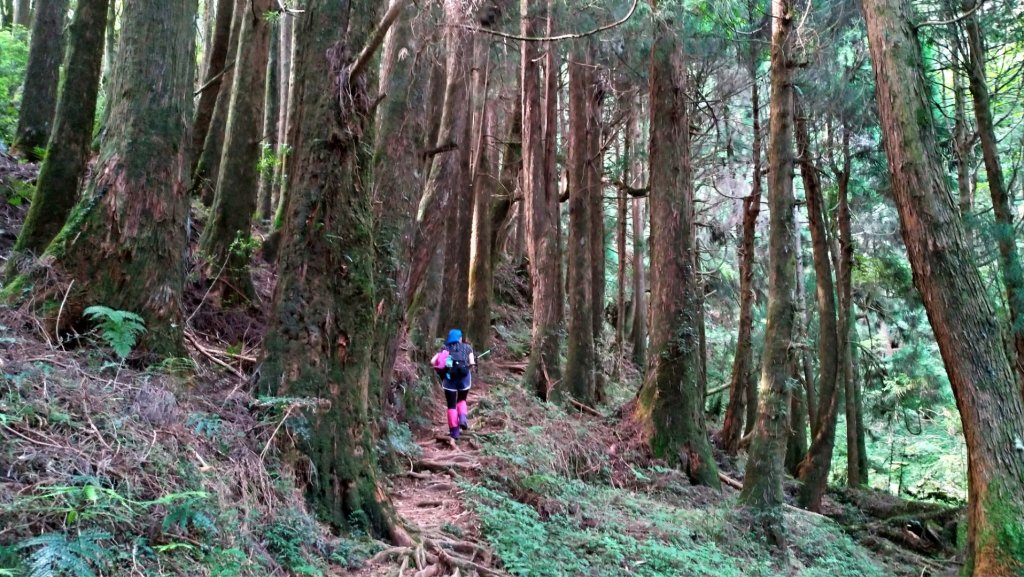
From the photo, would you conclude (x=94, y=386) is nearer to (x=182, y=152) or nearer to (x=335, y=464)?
(x=335, y=464)

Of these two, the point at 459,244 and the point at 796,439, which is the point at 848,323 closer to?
the point at 796,439

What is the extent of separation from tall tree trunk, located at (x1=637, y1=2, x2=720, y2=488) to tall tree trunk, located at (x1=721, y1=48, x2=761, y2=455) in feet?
12.2

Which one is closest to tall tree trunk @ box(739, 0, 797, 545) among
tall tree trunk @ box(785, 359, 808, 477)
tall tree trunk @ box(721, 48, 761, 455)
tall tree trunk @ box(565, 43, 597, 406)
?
tall tree trunk @ box(565, 43, 597, 406)

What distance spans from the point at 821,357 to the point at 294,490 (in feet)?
41.5

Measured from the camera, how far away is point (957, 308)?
7125 mm

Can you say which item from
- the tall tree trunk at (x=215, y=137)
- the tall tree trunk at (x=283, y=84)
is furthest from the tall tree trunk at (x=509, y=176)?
the tall tree trunk at (x=215, y=137)

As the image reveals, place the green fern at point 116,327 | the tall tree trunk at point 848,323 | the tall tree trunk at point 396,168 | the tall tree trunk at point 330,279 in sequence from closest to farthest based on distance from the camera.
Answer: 1. the green fern at point 116,327
2. the tall tree trunk at point 330,279
3. the tall tree trunk at point 396,168
4. the tall tree trunk at point 848,323

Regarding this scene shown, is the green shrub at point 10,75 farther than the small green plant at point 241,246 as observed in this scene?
Yes

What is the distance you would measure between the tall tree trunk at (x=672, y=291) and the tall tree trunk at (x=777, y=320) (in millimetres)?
2569

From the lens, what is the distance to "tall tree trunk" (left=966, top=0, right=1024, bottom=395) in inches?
432

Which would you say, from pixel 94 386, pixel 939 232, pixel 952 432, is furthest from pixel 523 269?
pixel 94 386

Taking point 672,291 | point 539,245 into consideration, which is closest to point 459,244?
point 539,245

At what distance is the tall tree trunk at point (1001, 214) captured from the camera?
11.0m

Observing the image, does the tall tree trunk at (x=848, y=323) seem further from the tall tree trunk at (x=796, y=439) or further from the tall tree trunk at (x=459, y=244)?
the tall tree trunk at (x=459, y=244)
